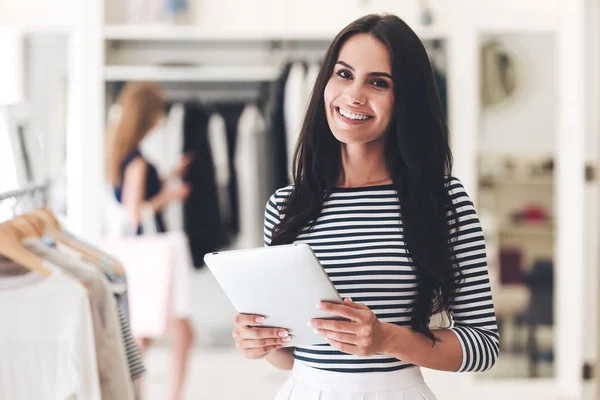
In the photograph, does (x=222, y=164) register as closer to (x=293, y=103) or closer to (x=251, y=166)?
(x=251, y=166)

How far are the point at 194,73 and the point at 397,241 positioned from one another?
2.53 metres

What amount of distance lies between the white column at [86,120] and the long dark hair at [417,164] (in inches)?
93.2

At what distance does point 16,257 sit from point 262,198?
7.04ft

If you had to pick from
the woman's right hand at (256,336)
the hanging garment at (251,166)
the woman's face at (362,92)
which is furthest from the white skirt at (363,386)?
the hanging garment at (251,166)

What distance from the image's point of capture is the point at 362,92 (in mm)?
1276

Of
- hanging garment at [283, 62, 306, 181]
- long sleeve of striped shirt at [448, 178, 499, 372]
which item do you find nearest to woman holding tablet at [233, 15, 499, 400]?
long sleeve of striped shirt at [448, 178, 499, 372]

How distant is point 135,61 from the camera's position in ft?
12.3

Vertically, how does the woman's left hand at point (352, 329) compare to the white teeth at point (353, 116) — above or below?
below

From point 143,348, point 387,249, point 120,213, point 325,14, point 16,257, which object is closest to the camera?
point 387,249

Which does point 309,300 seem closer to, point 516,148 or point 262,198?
point 262,198

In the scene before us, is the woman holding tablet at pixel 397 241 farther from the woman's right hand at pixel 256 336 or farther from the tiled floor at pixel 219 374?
the tiled floor at pixel 219 374

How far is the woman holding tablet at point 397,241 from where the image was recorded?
A: 126 cm

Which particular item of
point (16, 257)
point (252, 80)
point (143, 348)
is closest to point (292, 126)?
point (252, 80)

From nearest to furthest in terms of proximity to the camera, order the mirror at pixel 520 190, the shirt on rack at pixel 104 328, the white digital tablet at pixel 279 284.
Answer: the white digital tablet at pixel 279 284 → the shirt on rack at pixel 104 328 → the mirror at pixel 520 190
